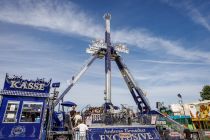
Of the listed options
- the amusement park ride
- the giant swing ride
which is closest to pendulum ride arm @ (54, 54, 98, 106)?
the giant swing ride

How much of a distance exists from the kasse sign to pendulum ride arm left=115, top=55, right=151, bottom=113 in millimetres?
20331

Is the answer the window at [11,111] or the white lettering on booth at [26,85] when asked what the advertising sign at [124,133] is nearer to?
the white lettering on booth at [26,85]

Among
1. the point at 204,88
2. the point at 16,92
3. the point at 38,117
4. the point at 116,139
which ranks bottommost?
the point at 116,139

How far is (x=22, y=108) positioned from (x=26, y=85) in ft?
5.07

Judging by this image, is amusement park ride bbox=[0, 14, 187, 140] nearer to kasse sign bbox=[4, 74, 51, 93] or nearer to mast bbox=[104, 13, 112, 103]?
kasse sign bbox=[4, 74, 51, 93]

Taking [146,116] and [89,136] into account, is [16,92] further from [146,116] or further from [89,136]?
[146,116]

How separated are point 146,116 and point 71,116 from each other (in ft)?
21.8

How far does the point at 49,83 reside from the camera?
15633 mm

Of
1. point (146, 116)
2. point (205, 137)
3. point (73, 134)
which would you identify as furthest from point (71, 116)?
point (205, 137)

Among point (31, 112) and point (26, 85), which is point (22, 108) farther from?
Answer: point (26, 85)

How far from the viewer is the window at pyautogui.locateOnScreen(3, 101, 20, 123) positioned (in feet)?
45.1

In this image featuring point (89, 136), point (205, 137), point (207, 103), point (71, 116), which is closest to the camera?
point (89, 136)

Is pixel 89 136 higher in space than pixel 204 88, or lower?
lower

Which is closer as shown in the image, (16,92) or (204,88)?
(16,92)
